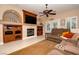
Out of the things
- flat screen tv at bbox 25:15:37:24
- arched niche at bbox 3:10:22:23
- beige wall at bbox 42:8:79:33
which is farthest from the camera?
flat screen tv at bbox 25:15:37:24

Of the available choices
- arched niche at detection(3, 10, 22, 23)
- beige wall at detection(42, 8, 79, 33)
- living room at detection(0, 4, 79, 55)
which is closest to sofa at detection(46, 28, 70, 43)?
Answer: living room at detection(0, 4, 79, 55)

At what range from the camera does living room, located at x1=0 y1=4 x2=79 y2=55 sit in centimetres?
218

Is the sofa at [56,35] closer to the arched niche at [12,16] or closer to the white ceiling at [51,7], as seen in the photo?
the white ceiling at [51,7]

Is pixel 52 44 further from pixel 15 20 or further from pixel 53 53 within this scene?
pixel 15 20

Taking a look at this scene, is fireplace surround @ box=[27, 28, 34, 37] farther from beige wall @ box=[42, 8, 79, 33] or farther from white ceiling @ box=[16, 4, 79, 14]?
white ceiling @ box=[16, 4, 79, 14]

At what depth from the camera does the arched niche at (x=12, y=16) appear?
2248mm

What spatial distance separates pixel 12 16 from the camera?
2.36m

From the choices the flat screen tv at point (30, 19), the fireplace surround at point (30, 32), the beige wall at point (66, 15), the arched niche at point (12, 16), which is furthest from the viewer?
the fireplace surround at point (30, 32)

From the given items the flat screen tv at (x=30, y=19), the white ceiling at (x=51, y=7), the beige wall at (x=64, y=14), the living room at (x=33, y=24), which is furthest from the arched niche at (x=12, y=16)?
the beige wall at (x=64, y=14)

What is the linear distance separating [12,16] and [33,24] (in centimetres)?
56

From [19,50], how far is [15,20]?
0.74 meters

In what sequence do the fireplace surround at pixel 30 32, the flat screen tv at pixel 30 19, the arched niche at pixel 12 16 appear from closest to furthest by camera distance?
the arched niche at pixel 12 16 < the flat screen tv at pixel 30 19 < the fireplace surround at pixel 30 32

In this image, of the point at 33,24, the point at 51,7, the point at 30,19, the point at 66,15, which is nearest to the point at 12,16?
the point at 30,19
